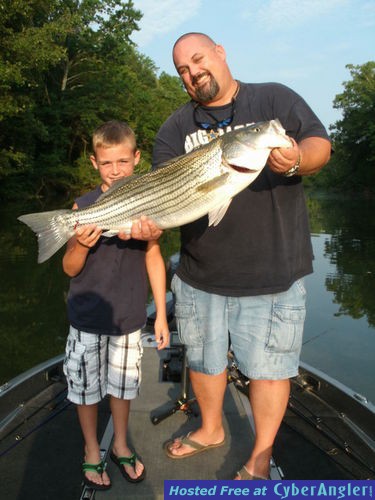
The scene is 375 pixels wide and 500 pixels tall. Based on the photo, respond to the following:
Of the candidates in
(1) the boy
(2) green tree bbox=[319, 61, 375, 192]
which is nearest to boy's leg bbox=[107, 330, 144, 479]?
(1) the boy

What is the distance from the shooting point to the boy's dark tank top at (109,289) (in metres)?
3.12

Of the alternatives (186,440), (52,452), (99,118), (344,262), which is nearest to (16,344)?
(52,452)

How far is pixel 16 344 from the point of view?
760cm

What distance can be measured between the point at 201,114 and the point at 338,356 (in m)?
5.60

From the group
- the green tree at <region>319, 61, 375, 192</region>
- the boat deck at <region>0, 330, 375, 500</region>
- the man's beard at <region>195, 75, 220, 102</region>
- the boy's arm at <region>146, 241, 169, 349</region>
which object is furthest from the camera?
the green tree at <region>319, 61, 375, 192</region>

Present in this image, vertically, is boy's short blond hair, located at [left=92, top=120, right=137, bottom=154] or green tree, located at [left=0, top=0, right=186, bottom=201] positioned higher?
green tree, located at [left=0, top=0, right=186, bottom=201]

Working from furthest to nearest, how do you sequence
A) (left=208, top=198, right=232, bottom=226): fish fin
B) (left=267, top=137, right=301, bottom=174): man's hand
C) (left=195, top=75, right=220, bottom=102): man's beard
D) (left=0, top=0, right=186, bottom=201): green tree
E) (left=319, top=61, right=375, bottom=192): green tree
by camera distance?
(left=319, top=61, right=375, bottom=192): green tree
(left=0, top=0, right=186, bottom=201): green tree
(left=195, top=75, right=220, bottom=102): man's beard
(left=208, top=198, right=232, bottom=226): fish fin
(left=267, top=137, right=301, bottom=174): man's hand

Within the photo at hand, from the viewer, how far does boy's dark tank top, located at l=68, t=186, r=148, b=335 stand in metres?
3.12

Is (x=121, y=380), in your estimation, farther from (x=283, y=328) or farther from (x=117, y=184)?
(x=117, y=184)

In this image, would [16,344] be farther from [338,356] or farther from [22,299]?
[338,356]

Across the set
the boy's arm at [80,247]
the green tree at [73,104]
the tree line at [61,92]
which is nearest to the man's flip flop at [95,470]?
the boy's arm at [80,247]

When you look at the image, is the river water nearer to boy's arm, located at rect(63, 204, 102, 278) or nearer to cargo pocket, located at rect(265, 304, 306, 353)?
cargo pocket, located at rect(265, 304, 306, 353)
